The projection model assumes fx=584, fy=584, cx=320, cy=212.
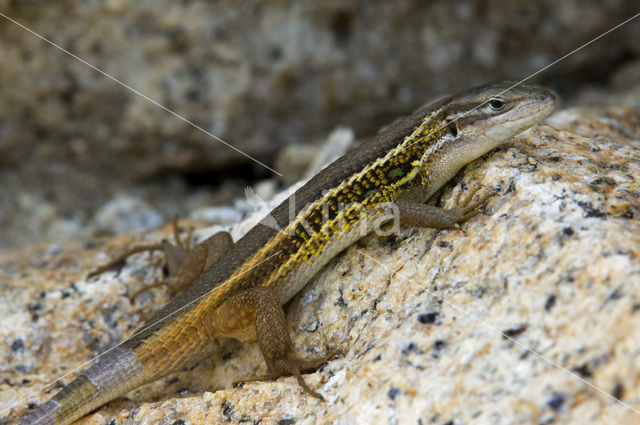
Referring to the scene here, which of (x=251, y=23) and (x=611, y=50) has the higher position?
(x=251, y=23)

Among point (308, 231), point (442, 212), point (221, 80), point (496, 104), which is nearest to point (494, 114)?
point (496, 104)

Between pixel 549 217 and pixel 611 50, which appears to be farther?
pixel 611 50

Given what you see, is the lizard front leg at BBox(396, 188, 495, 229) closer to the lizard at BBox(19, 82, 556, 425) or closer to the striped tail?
the lizard at BBox(19, 82, 556, 425)

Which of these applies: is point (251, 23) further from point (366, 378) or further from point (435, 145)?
point (366, 378)

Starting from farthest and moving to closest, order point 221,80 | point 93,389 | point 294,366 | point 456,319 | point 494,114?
point 221,80 → point 494,114 → point 93,389 → point 294,366 → point 456,319

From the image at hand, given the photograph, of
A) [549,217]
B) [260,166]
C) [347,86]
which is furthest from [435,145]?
[260,166]

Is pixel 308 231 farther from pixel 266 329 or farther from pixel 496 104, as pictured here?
pixel 496 104
